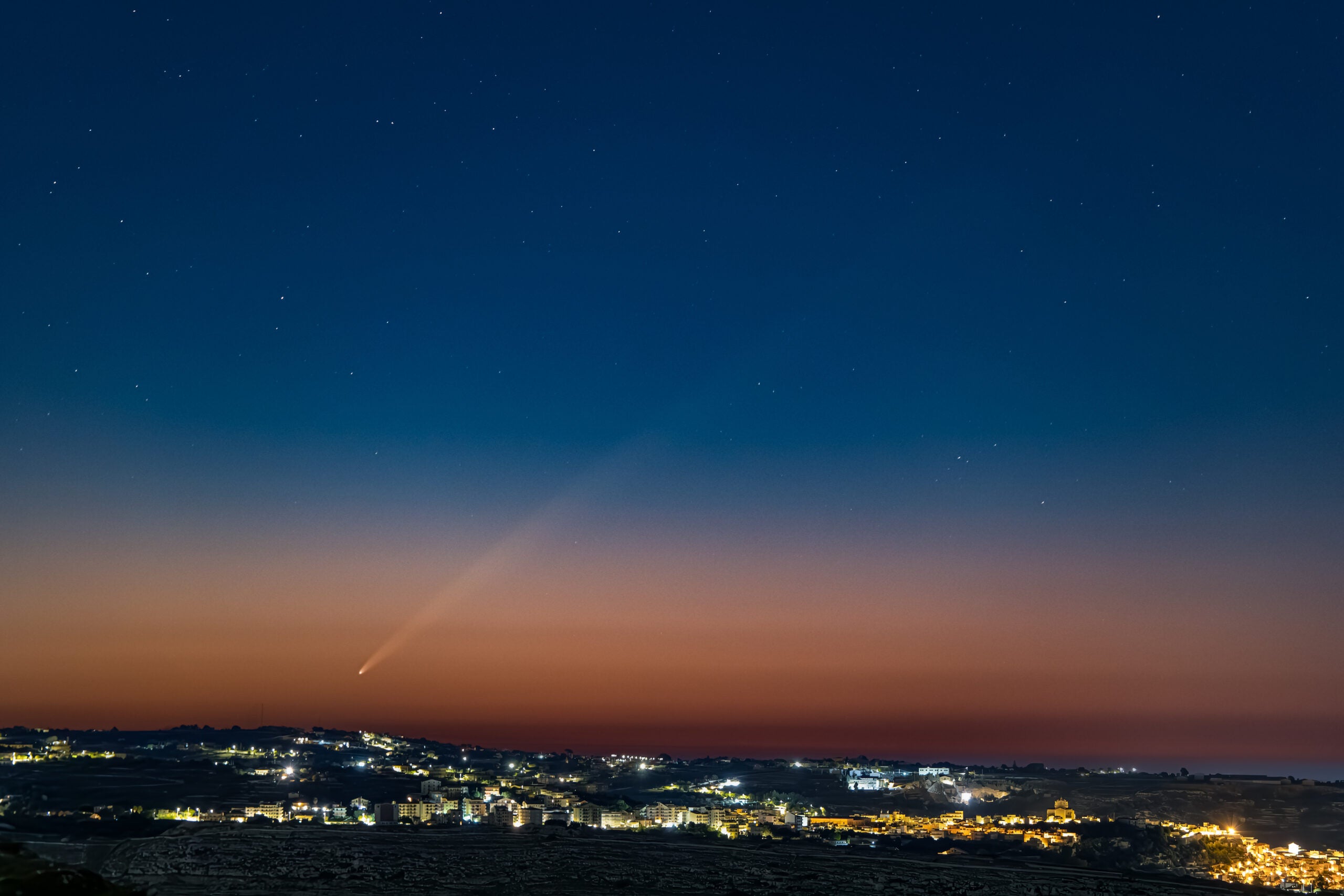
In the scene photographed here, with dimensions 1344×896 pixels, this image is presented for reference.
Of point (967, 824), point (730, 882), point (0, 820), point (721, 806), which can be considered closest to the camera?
point (730, 882)

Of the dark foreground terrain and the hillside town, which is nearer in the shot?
the dark foreground terrain

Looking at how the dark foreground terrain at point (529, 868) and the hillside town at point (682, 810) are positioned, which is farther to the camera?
the hillside town at point (682, 810)

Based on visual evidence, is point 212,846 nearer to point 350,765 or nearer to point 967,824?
point 967,824

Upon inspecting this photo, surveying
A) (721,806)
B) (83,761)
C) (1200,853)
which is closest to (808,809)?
(721,806)

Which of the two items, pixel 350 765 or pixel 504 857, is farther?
pixel 350 765

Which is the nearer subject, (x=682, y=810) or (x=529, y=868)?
(x=529, y=868)

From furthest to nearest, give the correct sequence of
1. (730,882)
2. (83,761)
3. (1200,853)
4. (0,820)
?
(83,761) < (1200,853) < (0,820) < (730,882)

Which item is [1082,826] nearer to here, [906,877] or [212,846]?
[906,877]
